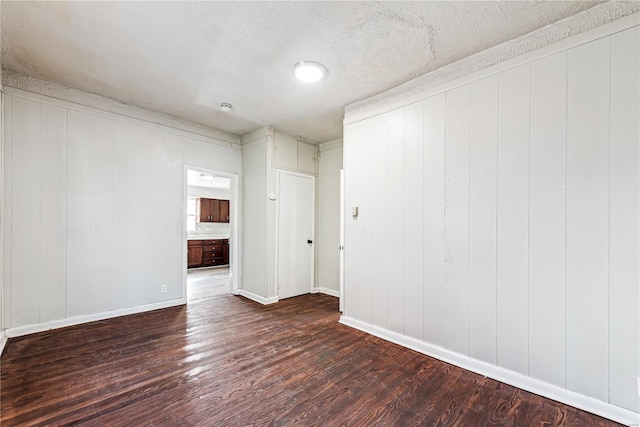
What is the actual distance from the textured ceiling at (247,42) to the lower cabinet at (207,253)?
4.92 metres

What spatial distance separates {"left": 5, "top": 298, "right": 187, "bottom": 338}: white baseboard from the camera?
2973mm

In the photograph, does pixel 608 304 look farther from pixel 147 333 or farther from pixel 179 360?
pixel 147 333

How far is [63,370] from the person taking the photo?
2.34 metres

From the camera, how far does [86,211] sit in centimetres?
339

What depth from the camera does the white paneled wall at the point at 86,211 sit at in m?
2.99

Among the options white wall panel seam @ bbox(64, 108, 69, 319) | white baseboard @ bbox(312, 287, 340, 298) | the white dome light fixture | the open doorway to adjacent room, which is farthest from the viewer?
the open doorway to adjacent room

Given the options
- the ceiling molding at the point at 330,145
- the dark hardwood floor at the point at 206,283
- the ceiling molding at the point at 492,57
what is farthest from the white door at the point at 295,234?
the ceiling molding at the point at 492,57

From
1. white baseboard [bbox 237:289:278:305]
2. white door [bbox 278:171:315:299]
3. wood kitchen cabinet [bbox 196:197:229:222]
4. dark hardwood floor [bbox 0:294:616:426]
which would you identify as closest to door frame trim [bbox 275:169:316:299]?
white door [bbox 278:171:315:299]

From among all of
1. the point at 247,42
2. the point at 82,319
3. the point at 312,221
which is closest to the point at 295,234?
the point at 312,221

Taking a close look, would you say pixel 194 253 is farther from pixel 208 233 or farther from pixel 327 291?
pixel 327 291

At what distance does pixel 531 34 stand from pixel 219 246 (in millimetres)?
7829

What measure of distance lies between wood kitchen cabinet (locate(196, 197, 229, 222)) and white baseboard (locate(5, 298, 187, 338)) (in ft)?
15.3

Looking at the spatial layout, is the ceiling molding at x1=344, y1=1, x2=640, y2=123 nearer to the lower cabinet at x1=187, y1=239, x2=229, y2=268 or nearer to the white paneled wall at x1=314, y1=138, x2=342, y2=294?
the white paneled wall at x1=314, y1=138, x2=342, y2=294

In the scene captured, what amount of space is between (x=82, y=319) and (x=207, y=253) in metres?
4.54
